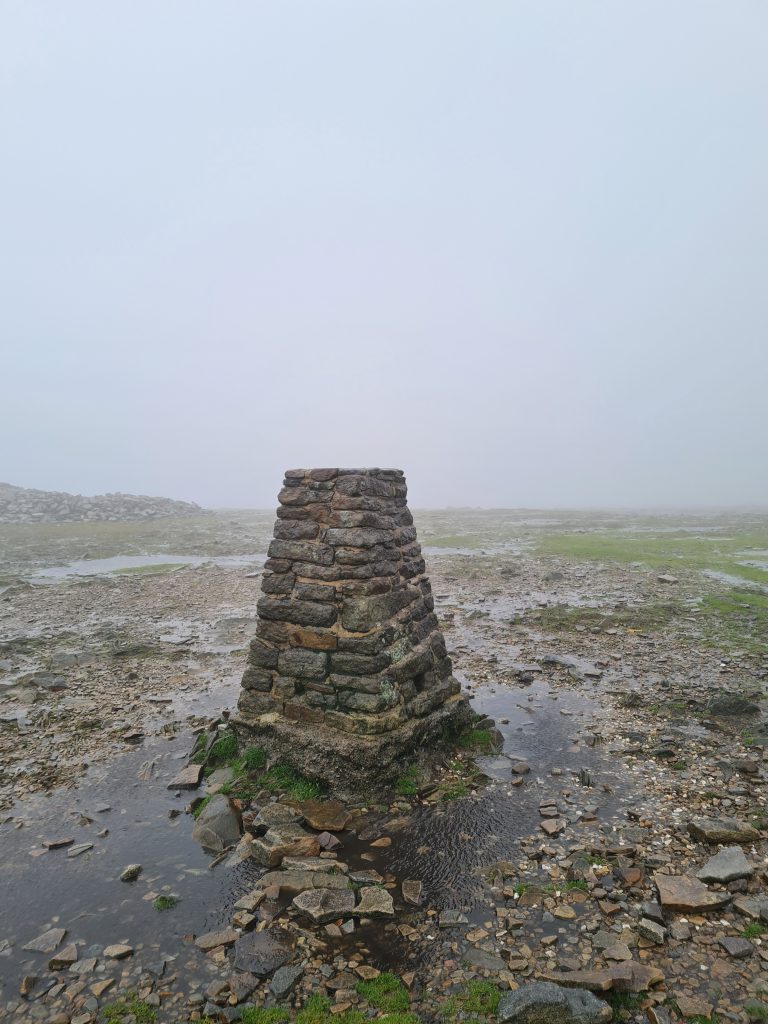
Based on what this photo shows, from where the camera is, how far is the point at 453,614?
18547mm

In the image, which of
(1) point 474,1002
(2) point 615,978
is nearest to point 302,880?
(1) point 474,1002

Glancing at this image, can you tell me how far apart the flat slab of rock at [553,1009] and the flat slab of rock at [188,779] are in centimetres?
535

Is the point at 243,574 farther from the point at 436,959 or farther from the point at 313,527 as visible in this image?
the point at 436,959

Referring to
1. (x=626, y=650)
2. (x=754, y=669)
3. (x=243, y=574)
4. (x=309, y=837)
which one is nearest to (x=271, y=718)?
(x=309, y=837)

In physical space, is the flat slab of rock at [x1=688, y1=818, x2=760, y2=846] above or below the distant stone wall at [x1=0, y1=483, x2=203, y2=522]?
below

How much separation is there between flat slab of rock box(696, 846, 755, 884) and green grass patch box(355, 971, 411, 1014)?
3.39 meters

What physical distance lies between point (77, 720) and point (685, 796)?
10.4 m

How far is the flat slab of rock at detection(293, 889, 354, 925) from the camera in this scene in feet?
18.3

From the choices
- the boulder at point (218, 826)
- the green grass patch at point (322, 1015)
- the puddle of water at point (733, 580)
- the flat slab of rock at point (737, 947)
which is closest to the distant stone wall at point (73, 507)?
the puddle of water at point (733, 580)

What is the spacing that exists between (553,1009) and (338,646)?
4623mm

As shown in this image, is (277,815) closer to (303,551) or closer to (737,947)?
(303,551)

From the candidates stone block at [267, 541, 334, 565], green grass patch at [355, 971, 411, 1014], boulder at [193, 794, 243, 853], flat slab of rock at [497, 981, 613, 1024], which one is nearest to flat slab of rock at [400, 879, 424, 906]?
green grass patch at [355, 971, 411, 1014]

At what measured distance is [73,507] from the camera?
5434 centimetres

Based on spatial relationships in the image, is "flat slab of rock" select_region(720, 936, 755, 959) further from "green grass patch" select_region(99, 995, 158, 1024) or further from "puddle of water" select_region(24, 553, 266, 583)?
"puddle of water" select_region(24, 553, 266, 583)
